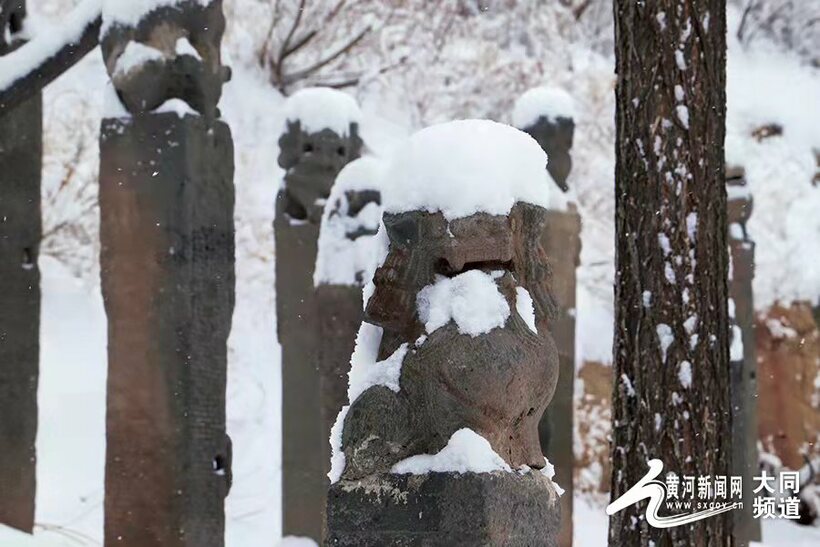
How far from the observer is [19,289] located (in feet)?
24.2

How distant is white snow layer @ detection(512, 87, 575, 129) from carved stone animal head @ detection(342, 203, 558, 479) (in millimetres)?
5271

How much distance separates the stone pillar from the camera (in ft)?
30.0

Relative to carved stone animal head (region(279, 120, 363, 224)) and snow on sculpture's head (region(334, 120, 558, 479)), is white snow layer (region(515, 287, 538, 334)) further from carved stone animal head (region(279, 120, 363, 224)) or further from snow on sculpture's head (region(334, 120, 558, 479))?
carved stone animal head (region(279, 120, 363, 224))

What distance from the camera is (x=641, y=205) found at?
5152mm

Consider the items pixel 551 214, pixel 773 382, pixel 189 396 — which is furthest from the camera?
pixel 773 382

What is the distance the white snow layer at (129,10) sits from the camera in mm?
6066

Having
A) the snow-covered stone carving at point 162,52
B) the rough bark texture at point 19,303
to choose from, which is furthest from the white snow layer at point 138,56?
the rough bark texture at point 19,303

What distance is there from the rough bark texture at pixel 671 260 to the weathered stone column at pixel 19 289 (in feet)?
10.8

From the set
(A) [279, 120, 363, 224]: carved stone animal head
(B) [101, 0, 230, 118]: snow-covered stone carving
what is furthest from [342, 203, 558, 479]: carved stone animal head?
(A) [279, 120, 363, 224]: carved stone animal head

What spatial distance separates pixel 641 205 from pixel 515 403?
73.5 inches

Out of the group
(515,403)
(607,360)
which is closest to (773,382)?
(607,360)

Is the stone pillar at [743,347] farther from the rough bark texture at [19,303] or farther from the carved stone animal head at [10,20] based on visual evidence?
the carved stone animal head at [10,20]

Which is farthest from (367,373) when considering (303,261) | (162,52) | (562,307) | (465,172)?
(303,261)

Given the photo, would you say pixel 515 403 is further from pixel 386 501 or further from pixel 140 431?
pixel 140 431
